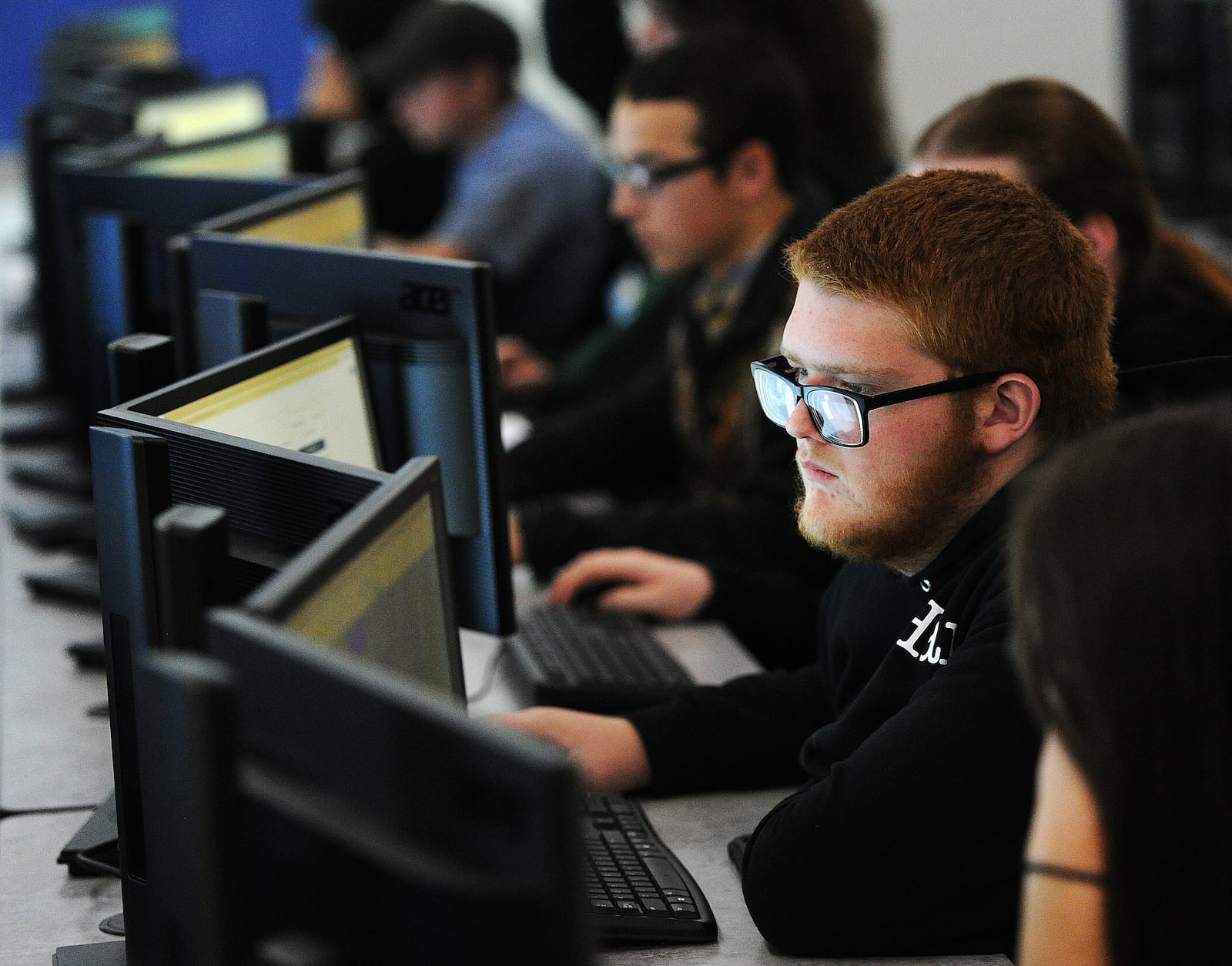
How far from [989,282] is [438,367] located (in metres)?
0.57

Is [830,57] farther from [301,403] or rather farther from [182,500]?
[182,500]

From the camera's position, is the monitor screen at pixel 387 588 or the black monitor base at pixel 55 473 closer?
the monitor screen at pixel 387 588

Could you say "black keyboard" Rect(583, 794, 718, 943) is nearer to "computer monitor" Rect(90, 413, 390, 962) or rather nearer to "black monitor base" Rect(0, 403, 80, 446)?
"computer monitor" Rect(90, 413, 390, 962)

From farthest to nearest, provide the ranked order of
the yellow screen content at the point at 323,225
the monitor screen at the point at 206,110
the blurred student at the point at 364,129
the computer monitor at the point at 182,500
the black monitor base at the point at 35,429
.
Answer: the blurred student at the point at 364,129 → the monitor screen at the point at 206,110 → the black monitor base at the point at 35,429 → the yellow screen content at the point at 323,225 → the computer monitor at the point at 182,500

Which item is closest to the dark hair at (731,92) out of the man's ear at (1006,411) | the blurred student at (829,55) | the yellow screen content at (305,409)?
the blurred student at (829,55)

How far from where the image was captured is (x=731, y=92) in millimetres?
2496

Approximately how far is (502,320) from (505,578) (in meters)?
2.31

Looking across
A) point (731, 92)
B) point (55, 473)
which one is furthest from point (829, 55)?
point (55, 473)

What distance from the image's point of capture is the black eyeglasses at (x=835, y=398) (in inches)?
48.6

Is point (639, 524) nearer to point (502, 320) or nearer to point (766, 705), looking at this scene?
point (766, 705)

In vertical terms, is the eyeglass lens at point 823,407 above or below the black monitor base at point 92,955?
above

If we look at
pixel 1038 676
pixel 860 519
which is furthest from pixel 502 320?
pixel 1038 676

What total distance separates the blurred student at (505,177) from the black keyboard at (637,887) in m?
2.40

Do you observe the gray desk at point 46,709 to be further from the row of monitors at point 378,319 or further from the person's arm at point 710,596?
the person's arm at point 710,596
